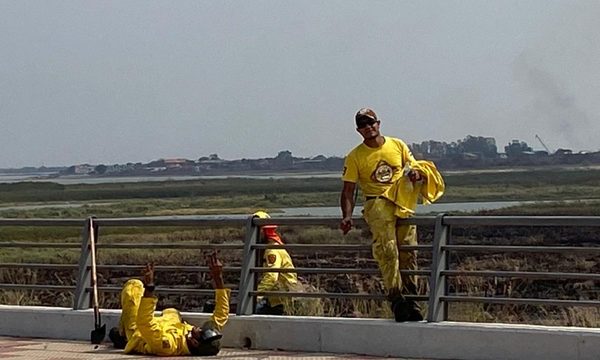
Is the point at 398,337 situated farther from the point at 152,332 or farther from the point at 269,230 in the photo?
the point at 152,332

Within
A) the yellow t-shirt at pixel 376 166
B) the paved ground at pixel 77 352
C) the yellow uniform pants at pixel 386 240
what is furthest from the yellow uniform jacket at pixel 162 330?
the yellow t-shirt at pixel 376 166

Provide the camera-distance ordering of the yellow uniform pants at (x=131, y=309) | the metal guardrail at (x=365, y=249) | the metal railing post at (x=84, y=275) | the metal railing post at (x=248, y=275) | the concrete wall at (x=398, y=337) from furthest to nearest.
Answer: the metal railing post at (x=84, y=275) → the metal railing post at (x=248, y=275) → the yellow uniform pants at (x=131, y=309) → the metal guardrail at (x=365, y=249) → the concrete wall at (x=398, y=337)

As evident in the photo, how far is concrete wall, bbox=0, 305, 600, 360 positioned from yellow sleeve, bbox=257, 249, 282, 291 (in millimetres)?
557

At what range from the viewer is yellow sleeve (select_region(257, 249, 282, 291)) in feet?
41.8

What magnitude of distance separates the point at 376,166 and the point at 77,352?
11.7 ft

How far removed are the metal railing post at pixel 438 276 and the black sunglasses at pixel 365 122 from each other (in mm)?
1064

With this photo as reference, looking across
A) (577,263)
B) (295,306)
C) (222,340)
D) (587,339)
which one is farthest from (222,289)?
(577,263)

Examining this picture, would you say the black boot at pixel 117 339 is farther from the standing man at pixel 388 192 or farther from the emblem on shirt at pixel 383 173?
the emblem on shirt at pixel 383 173

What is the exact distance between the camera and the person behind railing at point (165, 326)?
462 inches

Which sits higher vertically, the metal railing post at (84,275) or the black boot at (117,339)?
the metal railing post at (84,275)

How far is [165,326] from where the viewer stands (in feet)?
39.0

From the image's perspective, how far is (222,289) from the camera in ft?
39.2

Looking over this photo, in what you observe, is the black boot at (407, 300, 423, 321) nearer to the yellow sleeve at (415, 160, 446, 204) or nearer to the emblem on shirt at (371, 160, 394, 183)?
the yellow sleeve at (415, 160, 446, 204)

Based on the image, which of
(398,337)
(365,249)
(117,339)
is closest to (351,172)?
(365,249)
